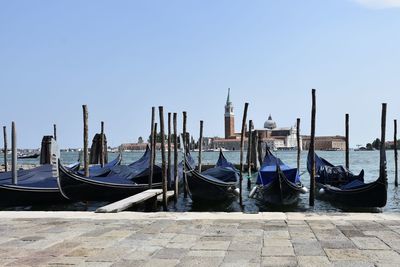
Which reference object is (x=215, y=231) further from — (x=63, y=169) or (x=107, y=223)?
(x=63, y=169)

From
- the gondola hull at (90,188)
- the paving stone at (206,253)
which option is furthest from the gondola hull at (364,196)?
the paving stone at (206,253)

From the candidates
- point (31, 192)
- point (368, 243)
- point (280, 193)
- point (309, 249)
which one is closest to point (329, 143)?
point (280, 193)

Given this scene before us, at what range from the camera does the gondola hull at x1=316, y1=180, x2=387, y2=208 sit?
10266mm

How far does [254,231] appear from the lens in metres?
4.84

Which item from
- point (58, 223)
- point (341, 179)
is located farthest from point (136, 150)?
point (58, 223)

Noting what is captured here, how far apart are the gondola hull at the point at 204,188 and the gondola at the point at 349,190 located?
7.36ft

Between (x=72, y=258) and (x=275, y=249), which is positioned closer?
(x=72, y=258)

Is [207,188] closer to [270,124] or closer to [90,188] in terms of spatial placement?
[90,188]

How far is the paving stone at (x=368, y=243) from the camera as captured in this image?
4020mm

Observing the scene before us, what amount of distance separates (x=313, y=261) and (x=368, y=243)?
2.79 ft

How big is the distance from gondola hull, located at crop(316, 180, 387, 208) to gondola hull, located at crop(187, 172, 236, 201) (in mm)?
2690

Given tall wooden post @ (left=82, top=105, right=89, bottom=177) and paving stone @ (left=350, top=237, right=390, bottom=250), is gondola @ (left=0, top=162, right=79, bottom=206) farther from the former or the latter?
paving stone @ (left=350, top=237, right=390, bottom=250)

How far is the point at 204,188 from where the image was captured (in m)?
11.7

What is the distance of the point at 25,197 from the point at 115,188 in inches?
74.8
